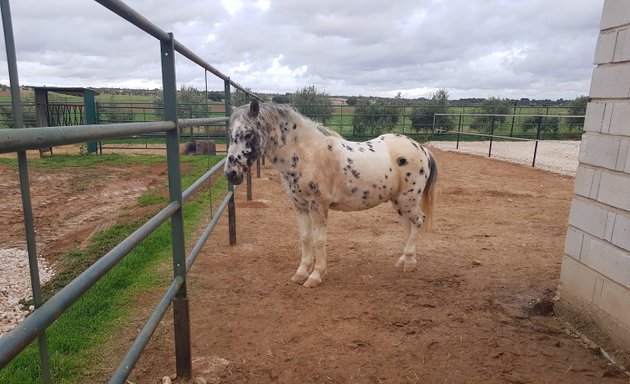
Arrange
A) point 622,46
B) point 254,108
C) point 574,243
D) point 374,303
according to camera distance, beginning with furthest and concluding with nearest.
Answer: point 374,303 → point 254,108 → point 574,243 → point 622,46

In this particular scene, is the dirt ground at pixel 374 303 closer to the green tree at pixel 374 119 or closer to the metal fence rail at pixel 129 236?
the metal fence rail at pixel 129 236

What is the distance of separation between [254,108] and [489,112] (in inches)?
872

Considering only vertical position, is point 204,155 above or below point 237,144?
below

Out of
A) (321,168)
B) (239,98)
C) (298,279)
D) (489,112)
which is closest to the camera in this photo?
(321,168)

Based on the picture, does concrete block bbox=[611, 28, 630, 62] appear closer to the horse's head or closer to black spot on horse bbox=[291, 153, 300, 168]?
black spot on horse bbox=[291, 153, 300, 168]

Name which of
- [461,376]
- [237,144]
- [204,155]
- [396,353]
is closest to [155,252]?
[237,144]

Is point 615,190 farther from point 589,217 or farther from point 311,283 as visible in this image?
point 311,283

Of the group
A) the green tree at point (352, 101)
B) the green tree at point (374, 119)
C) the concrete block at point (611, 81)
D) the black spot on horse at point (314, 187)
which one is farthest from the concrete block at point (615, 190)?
the green tree at point (352, 101)

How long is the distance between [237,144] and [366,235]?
8.52ft

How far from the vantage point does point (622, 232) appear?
2.52 metres

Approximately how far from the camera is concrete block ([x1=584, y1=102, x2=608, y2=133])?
270 centimetres

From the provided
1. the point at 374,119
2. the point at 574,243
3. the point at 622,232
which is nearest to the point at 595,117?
the point at 622,232

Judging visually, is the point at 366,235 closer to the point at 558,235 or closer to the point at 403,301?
the point at 403,301

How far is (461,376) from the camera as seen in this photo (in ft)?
7.80
